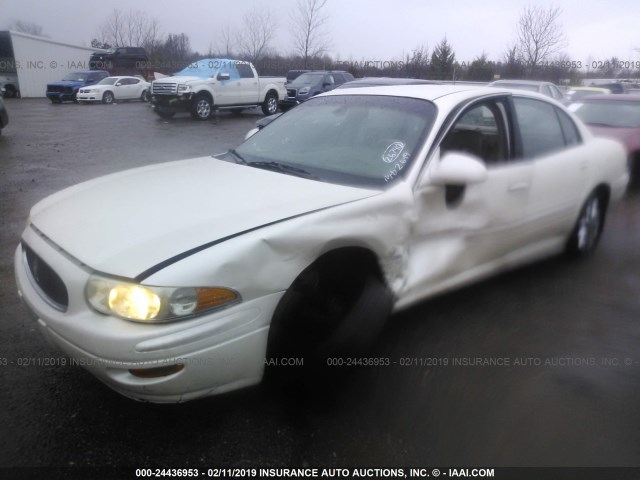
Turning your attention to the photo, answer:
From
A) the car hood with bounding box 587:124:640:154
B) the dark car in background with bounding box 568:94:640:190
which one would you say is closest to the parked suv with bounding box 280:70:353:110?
the dark car in background with bounding box 568:94:640:190

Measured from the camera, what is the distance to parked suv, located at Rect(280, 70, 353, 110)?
18.0 metres

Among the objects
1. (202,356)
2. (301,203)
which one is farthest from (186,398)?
(301,203)

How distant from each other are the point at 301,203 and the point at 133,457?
1.29 metres

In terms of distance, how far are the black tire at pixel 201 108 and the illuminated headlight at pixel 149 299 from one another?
14885 mm

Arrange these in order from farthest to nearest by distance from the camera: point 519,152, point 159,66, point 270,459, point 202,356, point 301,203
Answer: point 159,66, point 519,152, point 301,203, point 270,459, point 202,356

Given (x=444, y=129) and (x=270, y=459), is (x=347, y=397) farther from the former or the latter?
(x=444, y=129)

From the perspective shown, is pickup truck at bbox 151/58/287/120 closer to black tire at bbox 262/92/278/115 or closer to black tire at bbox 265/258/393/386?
black tire at bbox 262/92/278/115

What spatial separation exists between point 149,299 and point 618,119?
26.7ft

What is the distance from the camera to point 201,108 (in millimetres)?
16188

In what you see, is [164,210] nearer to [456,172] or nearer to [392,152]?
[392,152]

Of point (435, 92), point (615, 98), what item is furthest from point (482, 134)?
point (615, 98)

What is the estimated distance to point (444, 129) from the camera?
9.72 feet

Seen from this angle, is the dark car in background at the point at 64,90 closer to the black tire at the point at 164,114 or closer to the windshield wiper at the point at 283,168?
the black tire at the point at 164,114

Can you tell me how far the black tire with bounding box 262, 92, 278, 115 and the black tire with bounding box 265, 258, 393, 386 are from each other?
1686 cm
